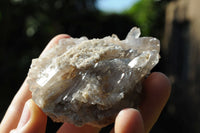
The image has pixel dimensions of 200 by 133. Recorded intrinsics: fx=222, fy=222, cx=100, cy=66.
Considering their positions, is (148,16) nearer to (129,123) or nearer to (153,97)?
(153,97)

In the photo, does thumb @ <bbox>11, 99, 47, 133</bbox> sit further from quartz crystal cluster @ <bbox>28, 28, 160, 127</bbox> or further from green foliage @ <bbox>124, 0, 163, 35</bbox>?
green foliage @ <bbox>124, 0, 163, 35</bbox>

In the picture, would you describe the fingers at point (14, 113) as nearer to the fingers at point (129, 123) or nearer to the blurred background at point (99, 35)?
the fingers at point (129, 123)

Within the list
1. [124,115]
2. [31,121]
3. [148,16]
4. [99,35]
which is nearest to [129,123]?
[124,115]

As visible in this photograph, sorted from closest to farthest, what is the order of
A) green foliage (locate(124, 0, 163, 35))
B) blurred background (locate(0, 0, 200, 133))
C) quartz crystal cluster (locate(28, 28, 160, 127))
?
quartz crystal cluster (locate(28, 28, 160, 127)) → blurred background (locate(0, 0, 200, 133)) → green foliage (locate(124, 0, 163, 35))

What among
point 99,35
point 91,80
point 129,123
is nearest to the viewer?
point 129,123

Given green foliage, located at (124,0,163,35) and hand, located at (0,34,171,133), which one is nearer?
hand, located at (0,34,171,133)

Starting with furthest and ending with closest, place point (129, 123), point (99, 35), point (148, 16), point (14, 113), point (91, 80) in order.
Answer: point (148, 16) < point (99, 35) < point (14, 113) < point (91, 80) < point (129, 123)

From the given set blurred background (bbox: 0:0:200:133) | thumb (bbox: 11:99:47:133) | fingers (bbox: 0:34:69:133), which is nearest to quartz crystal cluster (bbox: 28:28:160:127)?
thumb (bbox: 11:99:47:133)
